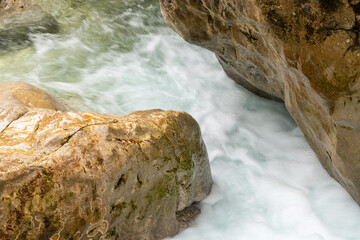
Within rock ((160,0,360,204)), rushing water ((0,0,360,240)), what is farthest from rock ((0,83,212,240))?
rock ((160,0,360,204))

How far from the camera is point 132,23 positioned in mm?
9297

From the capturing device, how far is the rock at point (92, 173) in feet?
9.12

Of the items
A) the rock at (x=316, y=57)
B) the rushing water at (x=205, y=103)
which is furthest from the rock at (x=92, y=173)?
the rock at (x=316, y=57)

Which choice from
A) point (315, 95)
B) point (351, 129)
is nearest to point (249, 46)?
point (315, 95)

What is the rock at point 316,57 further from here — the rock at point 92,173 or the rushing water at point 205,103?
the rock at point 92,173

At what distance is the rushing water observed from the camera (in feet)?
14.0

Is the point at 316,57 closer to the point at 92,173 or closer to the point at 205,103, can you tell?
the point at 92,173

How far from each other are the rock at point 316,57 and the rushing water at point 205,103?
1.72 ft

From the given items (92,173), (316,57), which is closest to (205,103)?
(316,57)

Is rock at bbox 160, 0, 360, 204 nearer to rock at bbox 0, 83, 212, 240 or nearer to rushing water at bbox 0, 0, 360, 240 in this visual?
rushing water at bbox 0, 0, 360, 240

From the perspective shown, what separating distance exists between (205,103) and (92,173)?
4106mm

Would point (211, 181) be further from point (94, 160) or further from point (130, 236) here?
point (94, 160)

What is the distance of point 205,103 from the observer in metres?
6.77

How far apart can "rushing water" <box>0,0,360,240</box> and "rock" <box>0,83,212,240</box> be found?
0.74 m
